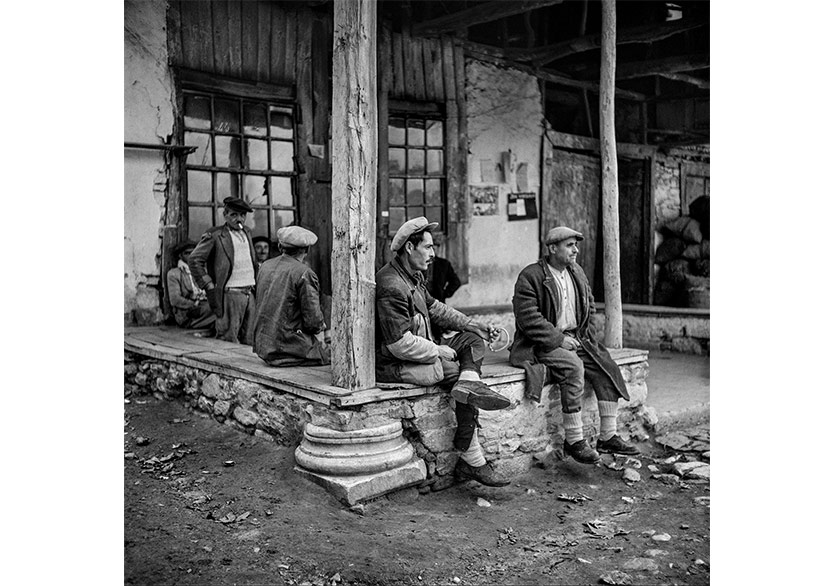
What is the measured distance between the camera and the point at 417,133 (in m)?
9.56

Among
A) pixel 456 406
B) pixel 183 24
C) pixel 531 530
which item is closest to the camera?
pixel 531 530

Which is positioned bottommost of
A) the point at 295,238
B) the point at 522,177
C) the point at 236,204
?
the point at 295,238

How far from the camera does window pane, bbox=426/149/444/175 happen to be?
967 centimetres

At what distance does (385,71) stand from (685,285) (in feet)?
19.2

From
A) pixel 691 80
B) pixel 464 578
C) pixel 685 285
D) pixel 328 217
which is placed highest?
pixel 691 80

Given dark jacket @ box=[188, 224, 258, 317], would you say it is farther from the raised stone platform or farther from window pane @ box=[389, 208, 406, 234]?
window pane @ box=[389, 208, 406, 234]

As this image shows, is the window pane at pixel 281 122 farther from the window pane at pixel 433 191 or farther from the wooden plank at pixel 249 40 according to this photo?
the window pane at pixel 433 191

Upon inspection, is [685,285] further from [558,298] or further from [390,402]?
[390,402]

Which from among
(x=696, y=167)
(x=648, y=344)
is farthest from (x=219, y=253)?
(x=696, y=167)

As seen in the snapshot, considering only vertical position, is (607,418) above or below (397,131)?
below

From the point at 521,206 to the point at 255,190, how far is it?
3827mm

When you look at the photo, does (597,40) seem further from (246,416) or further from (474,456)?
(246,416)

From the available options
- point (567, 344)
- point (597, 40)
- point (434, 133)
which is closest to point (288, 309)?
point (567, 344)

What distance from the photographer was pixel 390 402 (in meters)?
4.94
